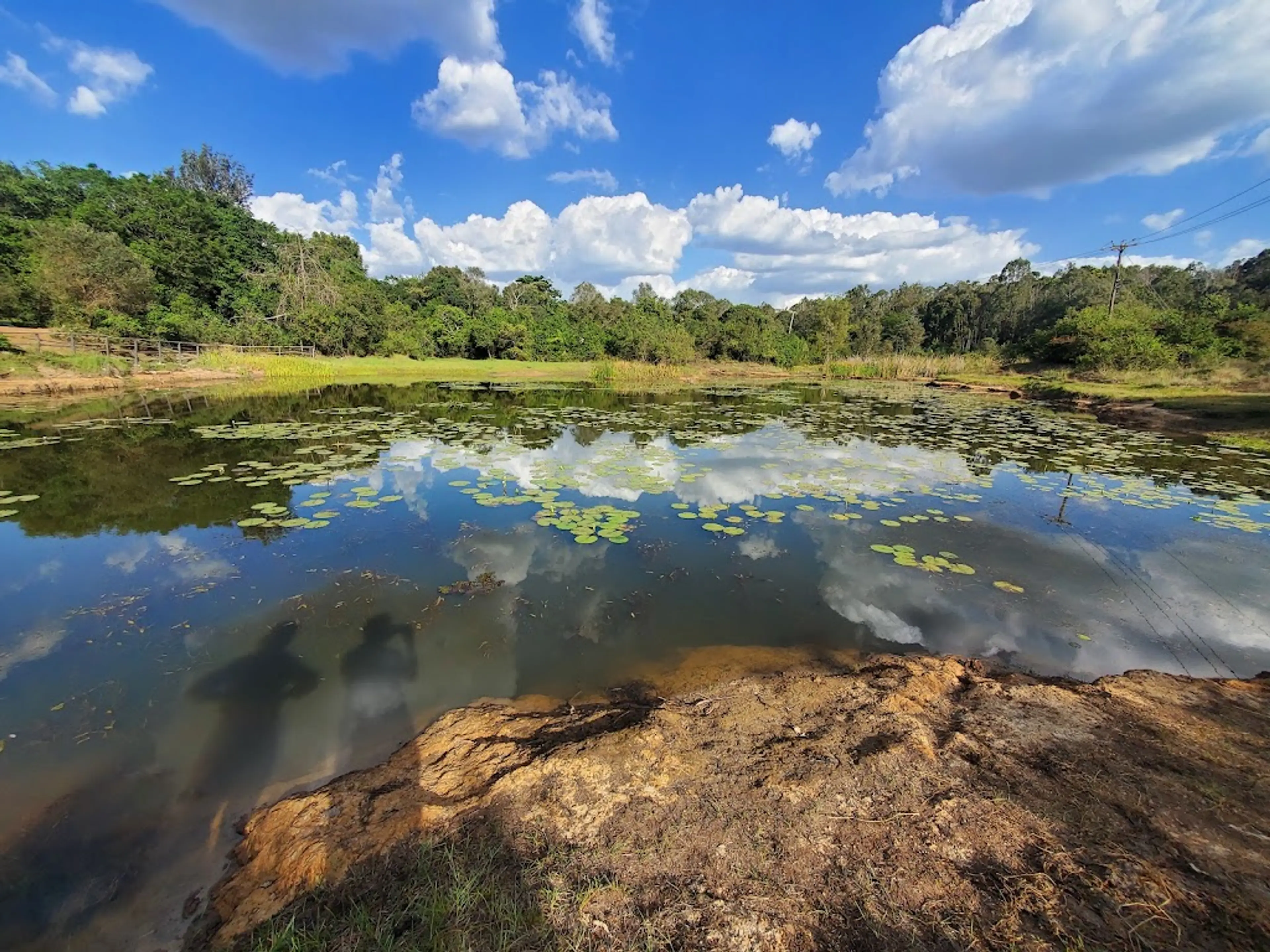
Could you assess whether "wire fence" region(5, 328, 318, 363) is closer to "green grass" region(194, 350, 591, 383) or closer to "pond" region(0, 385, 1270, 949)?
"green grass" region(194, 350, 591, 383)

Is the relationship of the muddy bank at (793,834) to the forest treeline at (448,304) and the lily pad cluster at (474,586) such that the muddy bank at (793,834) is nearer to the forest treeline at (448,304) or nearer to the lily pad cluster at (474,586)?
the lily pad cluster at (474,586)

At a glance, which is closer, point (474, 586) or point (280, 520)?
point (474, 586)

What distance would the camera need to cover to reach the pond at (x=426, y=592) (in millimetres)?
2350

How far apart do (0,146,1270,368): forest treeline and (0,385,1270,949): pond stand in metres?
22.6

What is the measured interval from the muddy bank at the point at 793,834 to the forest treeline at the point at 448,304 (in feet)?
102

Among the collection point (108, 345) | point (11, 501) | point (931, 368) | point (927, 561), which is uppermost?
point (108, 345)

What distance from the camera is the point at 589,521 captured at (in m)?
5.82

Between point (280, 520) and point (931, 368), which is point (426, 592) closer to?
point (280, 520)

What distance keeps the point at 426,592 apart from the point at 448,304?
49476mm

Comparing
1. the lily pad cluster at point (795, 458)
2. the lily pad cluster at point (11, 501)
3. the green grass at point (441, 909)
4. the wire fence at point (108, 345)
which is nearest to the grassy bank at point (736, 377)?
the wire fence at point (108, 345)

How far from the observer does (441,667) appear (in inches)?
130

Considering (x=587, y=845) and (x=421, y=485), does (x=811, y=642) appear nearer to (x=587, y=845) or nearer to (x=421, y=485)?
(x=587, y=845)

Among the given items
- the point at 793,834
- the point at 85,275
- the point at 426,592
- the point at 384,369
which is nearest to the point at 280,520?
the point at 426,592

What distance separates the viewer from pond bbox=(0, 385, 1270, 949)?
235cm
